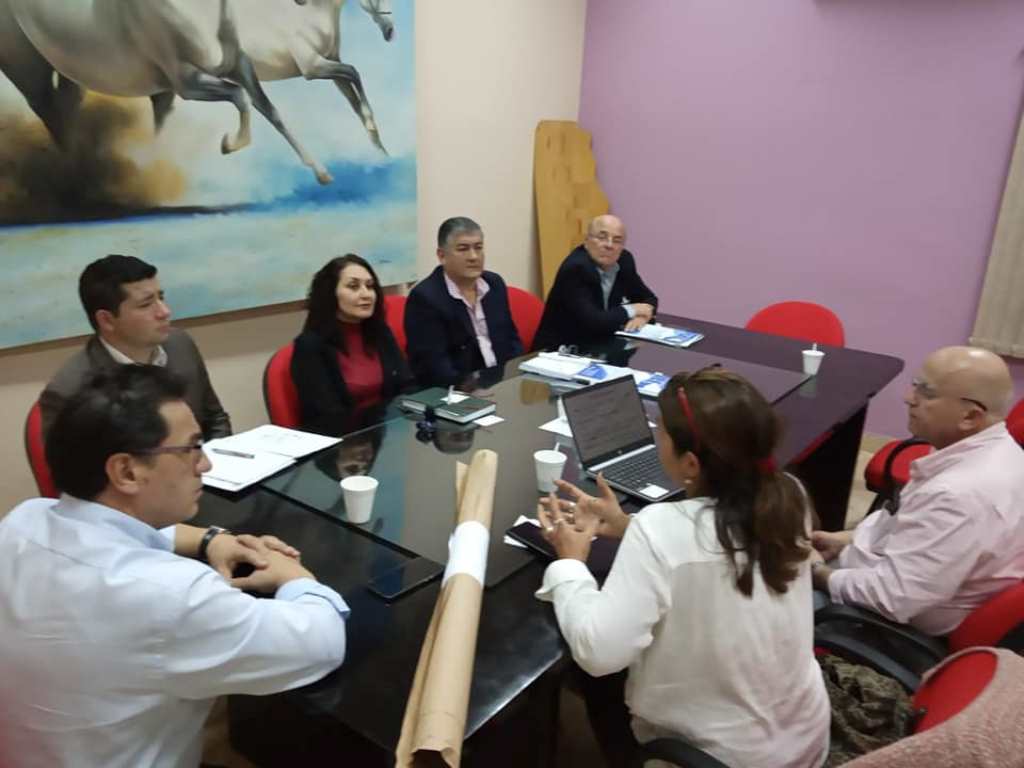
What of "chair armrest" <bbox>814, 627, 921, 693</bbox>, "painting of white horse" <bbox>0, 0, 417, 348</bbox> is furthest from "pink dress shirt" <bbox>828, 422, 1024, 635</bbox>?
"painting of white horse" <bbox>0, 0, 417, 348</bbox>

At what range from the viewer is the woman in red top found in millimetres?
2332

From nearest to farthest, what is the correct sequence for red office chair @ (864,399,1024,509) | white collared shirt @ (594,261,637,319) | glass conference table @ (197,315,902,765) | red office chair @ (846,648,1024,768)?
1. red office chair @ (846,648,1024,768)
2. glass conference table @ (197,315,902,765)
3. red office chair @ (864,399,1024,509)
4. white collared shirt @ (594,261,637,319)

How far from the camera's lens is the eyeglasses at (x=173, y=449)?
1046mm

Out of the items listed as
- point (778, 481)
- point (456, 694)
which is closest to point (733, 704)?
point (778, 481)

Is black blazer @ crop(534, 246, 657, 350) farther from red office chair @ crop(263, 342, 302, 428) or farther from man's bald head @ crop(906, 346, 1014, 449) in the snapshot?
man's bald head @ crop(906, 346, 1014, 449)

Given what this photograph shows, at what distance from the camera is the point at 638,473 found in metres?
1.79

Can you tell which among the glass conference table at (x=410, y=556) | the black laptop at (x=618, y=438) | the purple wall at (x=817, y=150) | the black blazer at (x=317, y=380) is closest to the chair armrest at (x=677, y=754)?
the glass conference table at (x=410, y=556)

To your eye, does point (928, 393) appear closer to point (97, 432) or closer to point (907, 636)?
point (907, 636)

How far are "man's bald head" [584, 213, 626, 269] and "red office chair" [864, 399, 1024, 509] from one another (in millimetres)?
1390

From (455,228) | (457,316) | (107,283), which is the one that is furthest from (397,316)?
(107,283)

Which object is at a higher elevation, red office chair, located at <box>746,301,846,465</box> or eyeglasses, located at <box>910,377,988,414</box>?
eyeglasses, located at <box>910,377,988,414</box>

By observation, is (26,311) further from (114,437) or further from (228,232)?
(114,437)

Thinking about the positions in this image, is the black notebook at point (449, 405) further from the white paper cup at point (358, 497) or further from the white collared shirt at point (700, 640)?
the white collared shirt at point (700, 640)

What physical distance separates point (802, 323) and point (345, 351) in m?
2.06
